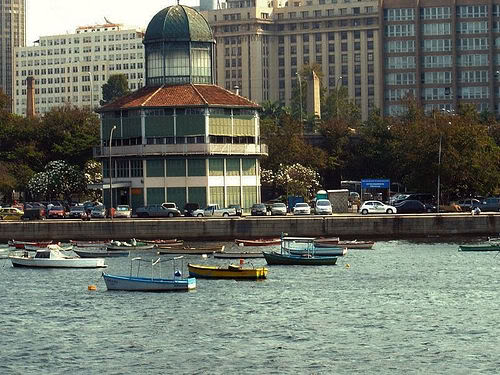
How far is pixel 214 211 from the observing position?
164 meters

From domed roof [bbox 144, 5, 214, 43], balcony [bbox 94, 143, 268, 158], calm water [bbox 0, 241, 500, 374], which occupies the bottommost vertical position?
calm water [bbox 0, 241, 500, 374]

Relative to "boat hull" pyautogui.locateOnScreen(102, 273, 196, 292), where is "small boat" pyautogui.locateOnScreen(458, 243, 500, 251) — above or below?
above

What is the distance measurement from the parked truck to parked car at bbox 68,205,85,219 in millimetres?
14033

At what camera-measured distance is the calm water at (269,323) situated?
3029 inches

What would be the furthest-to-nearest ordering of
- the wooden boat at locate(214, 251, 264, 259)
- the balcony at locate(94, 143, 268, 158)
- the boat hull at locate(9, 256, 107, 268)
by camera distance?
1. the balcony at locate(94, 143, 268, 158)
2. the wooden boat at locate(214, 251, 264, 259)
3. the boat hull at locate(9, 256, 107, 268)

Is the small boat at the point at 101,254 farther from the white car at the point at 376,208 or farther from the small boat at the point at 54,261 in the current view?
the white car at the point at 376,208

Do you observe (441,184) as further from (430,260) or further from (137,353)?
(137,353)

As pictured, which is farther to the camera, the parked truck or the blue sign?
the blue sign

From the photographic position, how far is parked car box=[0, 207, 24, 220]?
555 ft

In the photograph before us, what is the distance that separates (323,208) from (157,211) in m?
19.7

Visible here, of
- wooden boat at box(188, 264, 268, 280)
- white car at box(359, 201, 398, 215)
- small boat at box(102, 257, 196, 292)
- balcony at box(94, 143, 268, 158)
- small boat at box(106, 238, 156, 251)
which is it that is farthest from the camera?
balcony at box(94, 143, 268, 158)

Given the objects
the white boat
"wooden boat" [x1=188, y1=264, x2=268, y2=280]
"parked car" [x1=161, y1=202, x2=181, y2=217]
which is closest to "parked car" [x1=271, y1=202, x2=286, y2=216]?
"parked car" [x1=161, y1=202, x2=181, y2=217]

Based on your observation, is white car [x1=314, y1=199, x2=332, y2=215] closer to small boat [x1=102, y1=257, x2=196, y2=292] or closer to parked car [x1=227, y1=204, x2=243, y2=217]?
parked car [x1=227, y1=204, x2=243, y2=217]

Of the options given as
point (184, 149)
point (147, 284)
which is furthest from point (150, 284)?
point (184, 149)
